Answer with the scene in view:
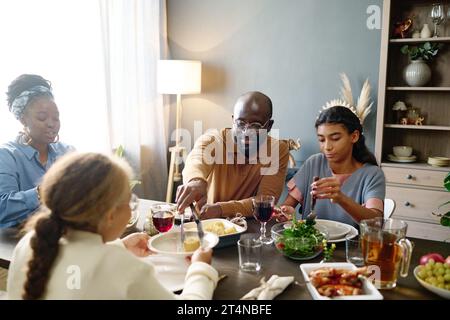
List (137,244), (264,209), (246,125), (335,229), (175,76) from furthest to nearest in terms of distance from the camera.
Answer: (175,76) → (246,125) → (335,229) → (264,209) → (137,244)

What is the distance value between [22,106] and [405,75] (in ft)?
9.01

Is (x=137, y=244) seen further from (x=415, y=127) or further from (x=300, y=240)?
(x=415, y=127)

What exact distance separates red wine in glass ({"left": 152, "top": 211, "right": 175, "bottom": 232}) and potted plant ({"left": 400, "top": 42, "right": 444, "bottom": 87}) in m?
2.48

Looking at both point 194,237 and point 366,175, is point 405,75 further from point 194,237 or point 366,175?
point 194,237

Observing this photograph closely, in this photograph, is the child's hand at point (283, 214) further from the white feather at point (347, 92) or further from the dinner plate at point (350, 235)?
the white feather at point (347, 92)

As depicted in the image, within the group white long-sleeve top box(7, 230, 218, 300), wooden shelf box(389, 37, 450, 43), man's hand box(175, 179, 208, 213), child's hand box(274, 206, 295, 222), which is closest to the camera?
white long-sleeve top box(7, 230, 218, 300)

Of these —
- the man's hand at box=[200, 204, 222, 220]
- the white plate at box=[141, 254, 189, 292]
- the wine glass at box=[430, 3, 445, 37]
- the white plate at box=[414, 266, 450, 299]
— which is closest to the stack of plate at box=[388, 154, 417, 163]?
the wine glass at box=[430, 3, 445, 37]

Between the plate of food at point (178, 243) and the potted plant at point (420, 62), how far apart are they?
2.45 meters

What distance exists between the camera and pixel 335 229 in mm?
1665

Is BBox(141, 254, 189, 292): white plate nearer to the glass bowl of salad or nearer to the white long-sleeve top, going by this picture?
the white long-sleeve top

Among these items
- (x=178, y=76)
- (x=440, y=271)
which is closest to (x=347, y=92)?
(x=178, y=76)

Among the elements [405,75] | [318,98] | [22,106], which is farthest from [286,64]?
[22,106]

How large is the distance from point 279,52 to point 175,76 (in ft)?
3.22

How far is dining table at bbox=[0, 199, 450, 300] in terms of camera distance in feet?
3.83
